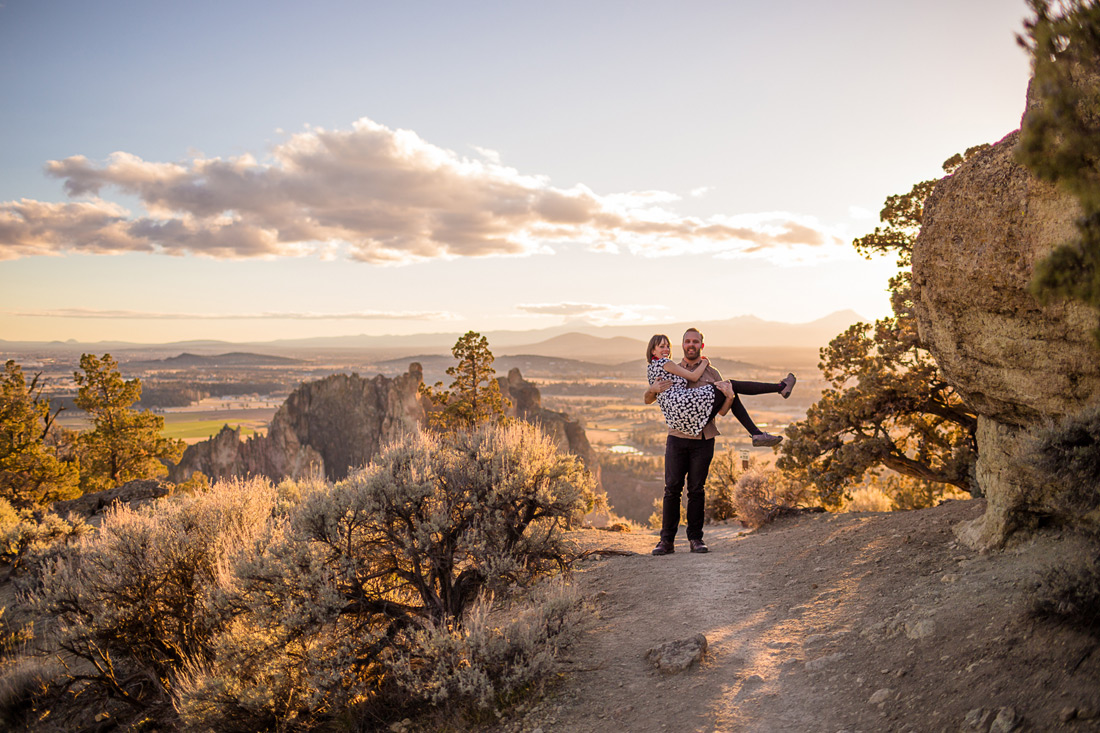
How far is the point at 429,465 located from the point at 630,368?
568 feet

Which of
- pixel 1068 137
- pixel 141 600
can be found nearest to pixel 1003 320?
pixel 1068 137

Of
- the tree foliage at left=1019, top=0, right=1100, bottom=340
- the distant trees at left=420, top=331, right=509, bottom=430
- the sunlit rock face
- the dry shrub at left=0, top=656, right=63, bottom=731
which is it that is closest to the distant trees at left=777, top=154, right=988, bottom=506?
the sunlit rock face

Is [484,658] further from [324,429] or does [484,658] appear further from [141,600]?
[324,429]

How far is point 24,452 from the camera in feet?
77.7

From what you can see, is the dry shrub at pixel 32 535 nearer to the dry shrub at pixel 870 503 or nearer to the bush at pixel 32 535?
the bush at pixel 32 535

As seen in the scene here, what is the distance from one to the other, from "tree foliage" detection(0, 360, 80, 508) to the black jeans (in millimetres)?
25722

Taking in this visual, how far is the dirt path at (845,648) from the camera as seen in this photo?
361 centimetres

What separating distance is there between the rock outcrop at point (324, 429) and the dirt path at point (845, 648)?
46.2 m

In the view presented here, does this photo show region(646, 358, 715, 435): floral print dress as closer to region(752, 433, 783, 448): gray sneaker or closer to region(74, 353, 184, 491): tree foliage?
region(752, 433, 783, 448): gray sneaker

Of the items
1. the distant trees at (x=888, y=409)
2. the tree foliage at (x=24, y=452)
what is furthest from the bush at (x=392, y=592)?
the tree foliage at (x=24, y=452)

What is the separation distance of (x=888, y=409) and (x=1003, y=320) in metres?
5.93

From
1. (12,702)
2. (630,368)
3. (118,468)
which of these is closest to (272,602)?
(12,702)

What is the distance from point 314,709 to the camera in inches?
212

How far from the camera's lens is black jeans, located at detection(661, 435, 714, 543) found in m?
7.46
